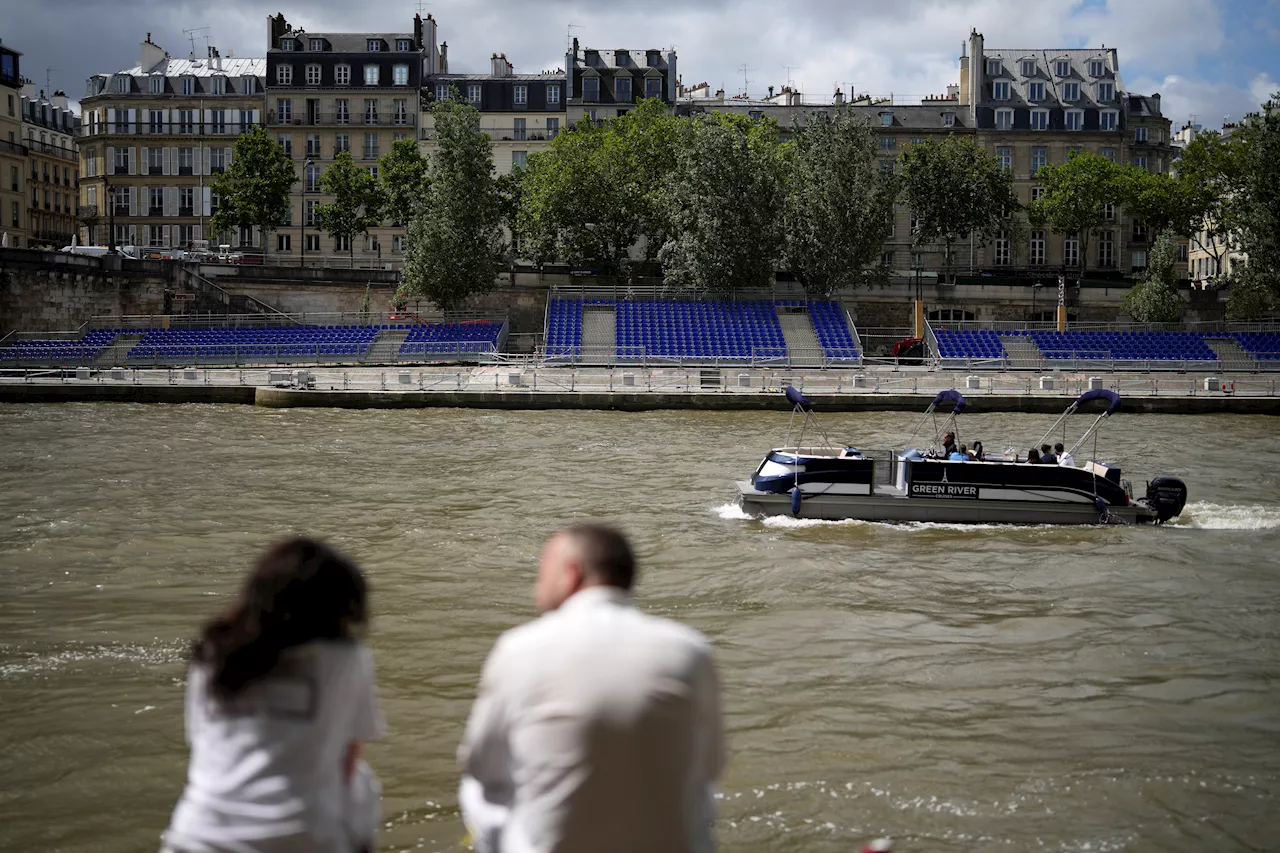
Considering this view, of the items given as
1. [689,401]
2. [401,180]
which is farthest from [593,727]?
[401,180]

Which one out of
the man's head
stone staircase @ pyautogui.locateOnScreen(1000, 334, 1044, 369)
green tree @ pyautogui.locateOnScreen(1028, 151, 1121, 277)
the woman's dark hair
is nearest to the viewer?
the woman's dark hair

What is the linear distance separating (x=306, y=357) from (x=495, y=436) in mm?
24968

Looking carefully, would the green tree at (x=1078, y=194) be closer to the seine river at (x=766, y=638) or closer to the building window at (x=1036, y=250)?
the building window at (x=1036, y=250)

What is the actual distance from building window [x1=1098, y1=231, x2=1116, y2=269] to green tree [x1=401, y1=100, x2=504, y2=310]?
4137cm

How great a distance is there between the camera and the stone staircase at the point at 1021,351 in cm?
6006

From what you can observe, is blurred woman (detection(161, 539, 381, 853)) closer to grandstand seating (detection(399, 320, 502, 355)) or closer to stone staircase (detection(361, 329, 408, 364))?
stone staircase (detection(361, 329, 408, 364))

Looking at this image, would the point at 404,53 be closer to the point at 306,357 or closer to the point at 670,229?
the point at 670,229

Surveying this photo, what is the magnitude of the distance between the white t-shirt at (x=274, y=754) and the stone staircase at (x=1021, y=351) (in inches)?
2269

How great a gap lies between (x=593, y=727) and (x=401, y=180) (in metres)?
78.3

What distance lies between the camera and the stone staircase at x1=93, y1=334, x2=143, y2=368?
60.7m

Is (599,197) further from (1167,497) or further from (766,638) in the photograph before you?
(766,638)

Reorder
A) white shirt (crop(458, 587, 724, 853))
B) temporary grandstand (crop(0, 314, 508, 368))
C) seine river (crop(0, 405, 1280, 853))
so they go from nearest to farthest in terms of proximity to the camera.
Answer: white shirt (crop(458, 587, 724, 853)) → seine river (crop(0, 405, 1280, 853)) → temporary grandstand (crop(0, 314, 508, 368))

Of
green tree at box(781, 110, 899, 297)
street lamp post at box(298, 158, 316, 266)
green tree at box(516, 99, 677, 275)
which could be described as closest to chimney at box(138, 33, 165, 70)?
street lamp post at box(298, 158, 316, 266)

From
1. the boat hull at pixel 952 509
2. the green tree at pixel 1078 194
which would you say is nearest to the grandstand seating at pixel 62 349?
the boat hull at pixel 952 509
